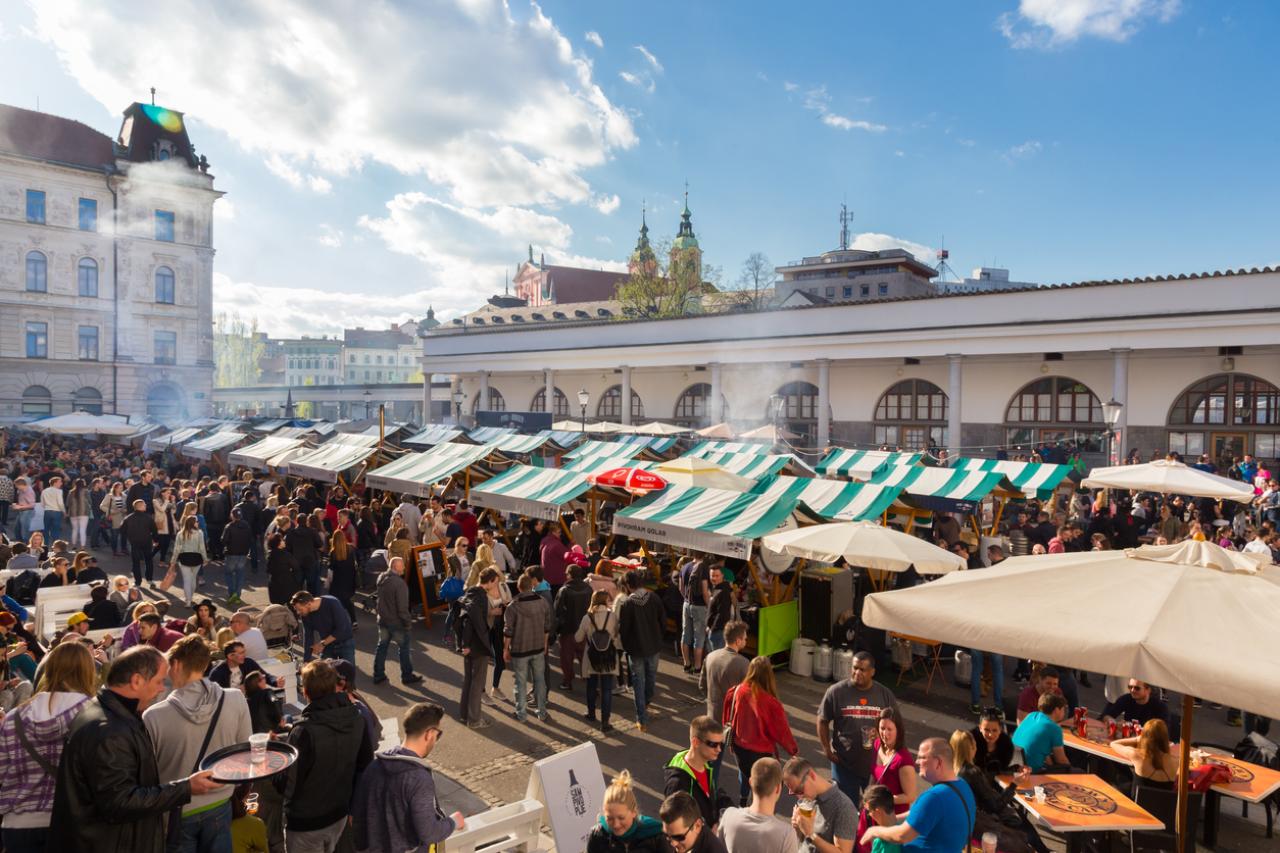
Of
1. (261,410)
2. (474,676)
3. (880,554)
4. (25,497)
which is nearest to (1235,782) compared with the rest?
(880,554)

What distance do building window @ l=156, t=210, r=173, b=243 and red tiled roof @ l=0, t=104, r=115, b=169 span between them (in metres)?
4.28

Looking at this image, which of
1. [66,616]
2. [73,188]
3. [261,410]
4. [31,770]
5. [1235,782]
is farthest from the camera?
[261,410]

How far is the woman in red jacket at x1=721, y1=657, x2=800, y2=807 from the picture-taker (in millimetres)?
5754

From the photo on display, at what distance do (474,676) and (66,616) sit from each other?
5.00 m

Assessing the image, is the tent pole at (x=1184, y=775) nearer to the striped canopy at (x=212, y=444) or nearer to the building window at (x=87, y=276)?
the striped canopy at (x=212, y=444)

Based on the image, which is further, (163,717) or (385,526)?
(385,526)

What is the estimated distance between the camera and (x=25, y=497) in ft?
55.1

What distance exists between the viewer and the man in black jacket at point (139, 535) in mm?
13961

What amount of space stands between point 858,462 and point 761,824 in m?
15.5

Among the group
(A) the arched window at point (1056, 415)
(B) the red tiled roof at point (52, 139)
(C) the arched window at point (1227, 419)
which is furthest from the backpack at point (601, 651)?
(B) the red tiled roof at point (52, 139)

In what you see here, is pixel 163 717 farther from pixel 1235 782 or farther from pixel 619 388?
pixel 619 388

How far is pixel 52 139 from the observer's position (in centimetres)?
4919

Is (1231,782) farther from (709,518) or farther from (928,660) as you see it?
(709,518)

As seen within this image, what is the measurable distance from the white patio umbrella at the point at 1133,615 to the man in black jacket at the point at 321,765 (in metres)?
3.47
